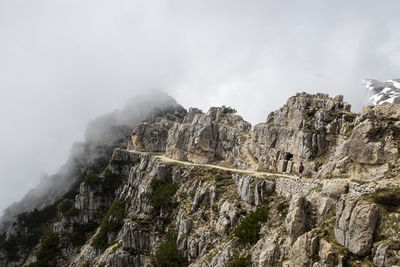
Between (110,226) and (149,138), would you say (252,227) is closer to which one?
(110,226)

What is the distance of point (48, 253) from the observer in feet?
339

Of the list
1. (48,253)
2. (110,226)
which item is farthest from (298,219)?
(48,253)

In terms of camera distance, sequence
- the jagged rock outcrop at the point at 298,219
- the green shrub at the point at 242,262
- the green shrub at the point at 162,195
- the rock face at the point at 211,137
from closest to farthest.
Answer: the jagged rock outcrop at the point at 298,219, the green shrub at the point at 242,262, the green shrub at the point at 162,195, the rock face at the point at 211,137

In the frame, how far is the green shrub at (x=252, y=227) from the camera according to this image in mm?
38719

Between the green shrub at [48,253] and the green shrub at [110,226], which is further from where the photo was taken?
the green shrub at [48,253]

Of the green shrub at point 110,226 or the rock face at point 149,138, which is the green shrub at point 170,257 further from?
the rock face at point 149,138

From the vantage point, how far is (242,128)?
85438mm

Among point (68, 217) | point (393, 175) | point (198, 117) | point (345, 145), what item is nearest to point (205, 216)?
point (345, 145)

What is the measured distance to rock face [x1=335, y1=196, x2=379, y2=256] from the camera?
22188mm

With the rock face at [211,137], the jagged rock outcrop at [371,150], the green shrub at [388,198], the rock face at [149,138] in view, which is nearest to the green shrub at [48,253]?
the rock face at [149,138]

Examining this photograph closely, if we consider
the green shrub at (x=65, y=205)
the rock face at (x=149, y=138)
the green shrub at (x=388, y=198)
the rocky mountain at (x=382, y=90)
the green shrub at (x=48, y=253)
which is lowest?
the green shrub at (x=48, y=253)

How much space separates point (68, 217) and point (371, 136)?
4470 inches

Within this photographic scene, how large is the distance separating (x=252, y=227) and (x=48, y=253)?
9382cm

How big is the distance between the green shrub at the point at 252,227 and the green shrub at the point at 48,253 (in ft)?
291
